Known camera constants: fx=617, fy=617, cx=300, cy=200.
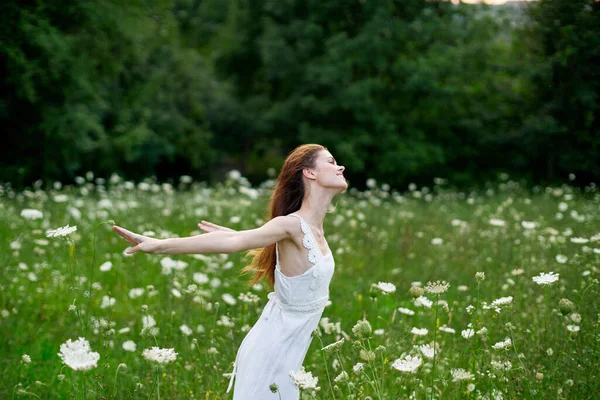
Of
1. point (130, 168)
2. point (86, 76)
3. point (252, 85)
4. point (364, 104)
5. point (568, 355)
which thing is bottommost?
point (130, 168)

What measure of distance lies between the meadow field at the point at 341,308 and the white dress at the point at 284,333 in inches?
6.6

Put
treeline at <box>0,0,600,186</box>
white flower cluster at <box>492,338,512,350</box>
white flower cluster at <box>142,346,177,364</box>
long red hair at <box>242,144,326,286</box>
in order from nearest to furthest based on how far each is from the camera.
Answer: white flower cluster at <box>142,346,177,364</box>, white flower cluster at <box>492,338,512,350</box>, long red hair at <box>242,144,326,286</box>, treeline at <box>0,0,600,186</box>

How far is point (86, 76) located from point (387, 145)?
32.4 feet

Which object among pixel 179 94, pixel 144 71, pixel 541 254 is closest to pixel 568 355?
pixel 541 254

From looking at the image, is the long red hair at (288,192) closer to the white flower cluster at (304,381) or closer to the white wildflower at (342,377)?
the white wildflower at (342,377)

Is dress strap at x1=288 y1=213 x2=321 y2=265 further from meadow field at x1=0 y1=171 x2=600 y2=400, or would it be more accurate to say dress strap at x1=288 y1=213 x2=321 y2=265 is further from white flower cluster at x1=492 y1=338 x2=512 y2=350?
white flower cluster at x1=492 y1=338 x2=512 y2=350

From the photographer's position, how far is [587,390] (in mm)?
2736

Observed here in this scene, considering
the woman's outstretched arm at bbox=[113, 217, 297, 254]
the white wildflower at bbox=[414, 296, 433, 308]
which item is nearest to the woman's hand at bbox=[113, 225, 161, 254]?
the woman's outstretched arm at bbox=[113, 217, 297, 254]

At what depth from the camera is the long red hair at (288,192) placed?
294 cm

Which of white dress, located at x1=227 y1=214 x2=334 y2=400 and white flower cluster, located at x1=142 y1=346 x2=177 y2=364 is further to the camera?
white dress, located at x1=227 y1=214 x2=334 y2=400

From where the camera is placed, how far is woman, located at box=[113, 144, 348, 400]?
2.60 metres

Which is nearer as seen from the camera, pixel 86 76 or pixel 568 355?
pixel 568 355

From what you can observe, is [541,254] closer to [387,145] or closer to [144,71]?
[387,145]

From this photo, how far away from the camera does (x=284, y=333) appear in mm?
2654
